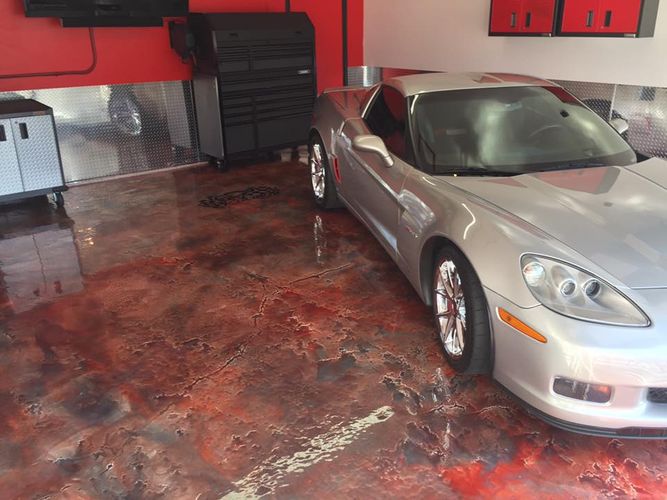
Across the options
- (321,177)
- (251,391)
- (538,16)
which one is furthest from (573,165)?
(538,16)

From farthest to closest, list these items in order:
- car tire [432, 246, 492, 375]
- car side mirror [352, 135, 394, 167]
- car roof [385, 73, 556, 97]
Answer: car roof [385, 73, 556, 97] → car side mirror [352, 135, 394, 167] → car tire [432, 246, 492, 375]

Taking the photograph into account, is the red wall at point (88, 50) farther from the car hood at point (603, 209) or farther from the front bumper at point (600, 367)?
the front bumper at point (600, 367)

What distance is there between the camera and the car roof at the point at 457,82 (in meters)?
3.20

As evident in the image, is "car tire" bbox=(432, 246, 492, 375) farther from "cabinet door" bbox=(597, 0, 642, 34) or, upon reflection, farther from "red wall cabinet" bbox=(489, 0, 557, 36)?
"red wall cabinet" bbox=(489, 0, 557, 36)

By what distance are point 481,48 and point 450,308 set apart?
438 centimetres

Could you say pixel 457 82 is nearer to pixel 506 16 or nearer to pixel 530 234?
pixel 530 234

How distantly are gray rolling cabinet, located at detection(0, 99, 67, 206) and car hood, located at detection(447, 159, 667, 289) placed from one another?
386cm

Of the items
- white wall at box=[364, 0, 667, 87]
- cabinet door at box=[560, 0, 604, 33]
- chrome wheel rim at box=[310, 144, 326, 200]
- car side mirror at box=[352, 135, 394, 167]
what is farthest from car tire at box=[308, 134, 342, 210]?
white wall at box=[364, 0, 667, 87]

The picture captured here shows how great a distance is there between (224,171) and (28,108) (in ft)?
6.54

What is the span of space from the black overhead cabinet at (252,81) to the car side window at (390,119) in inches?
104

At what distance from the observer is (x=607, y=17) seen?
4.55 meters

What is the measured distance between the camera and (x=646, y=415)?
5.93ft

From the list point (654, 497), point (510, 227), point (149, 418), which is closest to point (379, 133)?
point (510, 227)

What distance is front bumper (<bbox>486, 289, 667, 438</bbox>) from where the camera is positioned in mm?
1743
